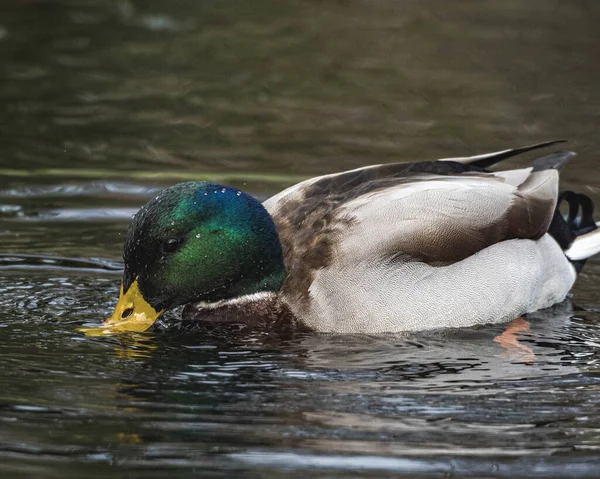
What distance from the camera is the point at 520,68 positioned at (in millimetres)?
13102

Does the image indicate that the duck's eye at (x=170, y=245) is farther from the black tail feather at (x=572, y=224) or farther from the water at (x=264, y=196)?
the black tail feather at (x=572, y=224)

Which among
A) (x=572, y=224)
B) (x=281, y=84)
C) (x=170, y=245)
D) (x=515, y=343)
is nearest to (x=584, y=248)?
(x=572, y=224)

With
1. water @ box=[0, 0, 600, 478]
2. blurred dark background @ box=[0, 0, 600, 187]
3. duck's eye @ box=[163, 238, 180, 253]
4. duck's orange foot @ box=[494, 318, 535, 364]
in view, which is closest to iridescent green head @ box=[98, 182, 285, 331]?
duck's eye @ box=[163, 238, 180, 253]

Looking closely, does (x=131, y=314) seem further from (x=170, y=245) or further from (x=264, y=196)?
(x=264, y=196)

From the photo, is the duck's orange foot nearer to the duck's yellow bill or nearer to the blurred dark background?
the duck's yellow bill

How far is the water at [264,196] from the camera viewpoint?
16.9 ft

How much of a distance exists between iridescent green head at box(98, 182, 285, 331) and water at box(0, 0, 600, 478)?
0.85 feet

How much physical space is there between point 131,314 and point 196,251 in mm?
476

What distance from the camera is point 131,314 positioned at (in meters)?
6.68

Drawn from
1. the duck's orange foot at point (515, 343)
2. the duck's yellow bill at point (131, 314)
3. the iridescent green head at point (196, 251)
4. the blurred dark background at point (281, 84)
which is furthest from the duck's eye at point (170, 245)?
the blurred dark background at point (281, 84)

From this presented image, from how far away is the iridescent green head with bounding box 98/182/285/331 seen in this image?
655 centimetres

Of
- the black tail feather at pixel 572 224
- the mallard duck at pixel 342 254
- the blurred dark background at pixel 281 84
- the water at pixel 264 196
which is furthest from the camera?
the blurred dark background at pixel 281 84

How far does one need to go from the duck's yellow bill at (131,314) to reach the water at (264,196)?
0.28 ft

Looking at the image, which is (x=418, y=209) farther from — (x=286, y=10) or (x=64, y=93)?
(x=286, y=10)
